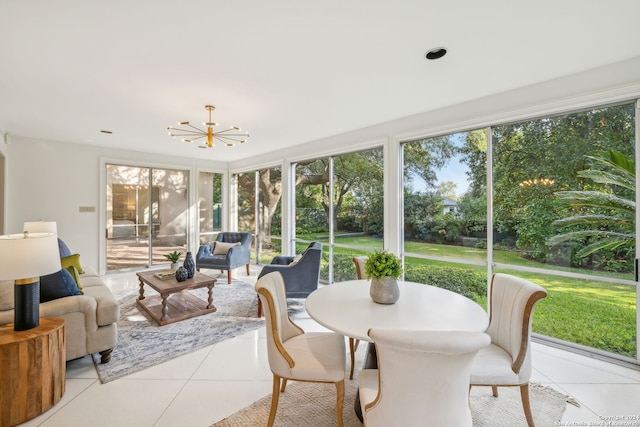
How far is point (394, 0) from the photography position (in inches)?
64.6

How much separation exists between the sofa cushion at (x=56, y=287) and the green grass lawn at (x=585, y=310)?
13.4 feet

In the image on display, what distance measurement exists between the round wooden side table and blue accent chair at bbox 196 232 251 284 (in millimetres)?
2954

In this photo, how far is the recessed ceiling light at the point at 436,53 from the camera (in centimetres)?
214

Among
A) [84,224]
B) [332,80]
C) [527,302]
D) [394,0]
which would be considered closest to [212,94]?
[332,80]

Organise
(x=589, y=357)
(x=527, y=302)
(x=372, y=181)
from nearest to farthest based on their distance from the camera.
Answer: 1. (x=527, y=302)
2. (x=589, y=357)
3. (x=372, y=181)

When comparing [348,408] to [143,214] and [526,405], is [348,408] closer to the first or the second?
[526,405]

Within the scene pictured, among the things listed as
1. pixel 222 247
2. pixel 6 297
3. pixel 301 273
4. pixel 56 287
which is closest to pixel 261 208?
pixel 222 247

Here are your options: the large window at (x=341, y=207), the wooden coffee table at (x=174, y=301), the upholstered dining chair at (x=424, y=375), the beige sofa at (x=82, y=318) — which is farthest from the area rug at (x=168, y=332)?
the upholstered dining chair at (x=424, y=375)

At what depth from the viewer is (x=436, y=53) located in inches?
86.4

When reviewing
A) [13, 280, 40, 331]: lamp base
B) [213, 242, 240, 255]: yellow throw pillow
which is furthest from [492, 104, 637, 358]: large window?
[213, 242, 240, 255]: yellow throw pillow

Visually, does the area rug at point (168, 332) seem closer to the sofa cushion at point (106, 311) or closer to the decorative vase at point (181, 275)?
the sofa cushion at point (106, 311)

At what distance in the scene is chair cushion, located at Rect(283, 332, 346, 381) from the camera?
1.61 meters

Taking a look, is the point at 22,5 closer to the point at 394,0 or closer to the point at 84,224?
the point at 394,0

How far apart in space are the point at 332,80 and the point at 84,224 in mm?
5390
